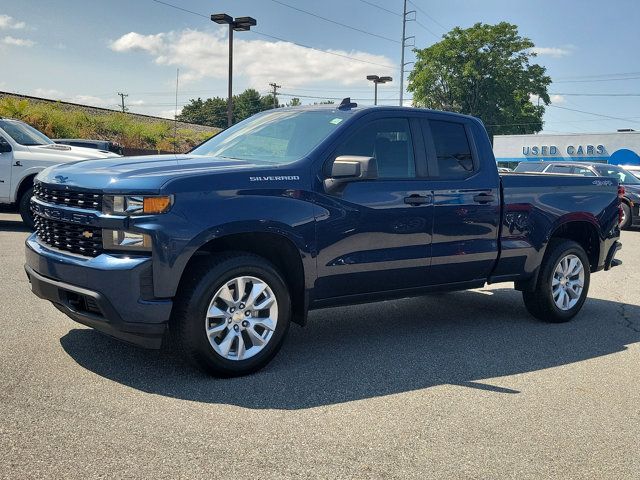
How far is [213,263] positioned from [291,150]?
122 cm

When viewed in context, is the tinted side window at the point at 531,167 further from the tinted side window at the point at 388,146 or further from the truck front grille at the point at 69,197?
the truck front grille at the point at 69,197

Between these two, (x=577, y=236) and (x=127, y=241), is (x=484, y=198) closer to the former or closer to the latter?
(x=577, y=236)

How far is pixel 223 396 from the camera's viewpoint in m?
4.08

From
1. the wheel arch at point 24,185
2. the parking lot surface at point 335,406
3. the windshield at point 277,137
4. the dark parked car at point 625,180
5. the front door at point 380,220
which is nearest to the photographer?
the parking lot surface at point 335,406

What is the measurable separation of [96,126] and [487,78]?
43938 mm

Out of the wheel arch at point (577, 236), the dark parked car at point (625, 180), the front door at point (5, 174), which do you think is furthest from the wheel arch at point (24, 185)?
the dark parked car at point (625, 180)

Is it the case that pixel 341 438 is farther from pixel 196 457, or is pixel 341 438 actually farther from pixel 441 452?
pixel 196 457

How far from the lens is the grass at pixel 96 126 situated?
27516mm

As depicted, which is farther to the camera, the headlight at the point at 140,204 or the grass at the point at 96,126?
the grass at the point at 96,126

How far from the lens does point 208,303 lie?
4.21 metres

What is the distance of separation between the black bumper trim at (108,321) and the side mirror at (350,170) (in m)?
1.58

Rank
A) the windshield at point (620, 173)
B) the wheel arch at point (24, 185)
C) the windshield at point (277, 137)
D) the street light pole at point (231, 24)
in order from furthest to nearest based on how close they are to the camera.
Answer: the street light pole at point (231, 24) → the windshield at point (620, 173) → the wheel arch at point (24, 185) → the windshield at point (277, 137)

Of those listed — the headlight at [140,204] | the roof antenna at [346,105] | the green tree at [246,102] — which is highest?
the green tree at [246,102]

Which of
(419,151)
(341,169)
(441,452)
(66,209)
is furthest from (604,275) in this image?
(66,209)
